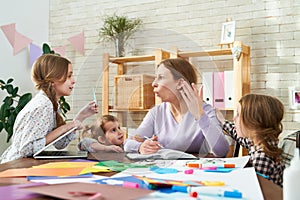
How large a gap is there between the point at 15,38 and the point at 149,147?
2610 mm

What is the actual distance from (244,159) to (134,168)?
14.0 inches

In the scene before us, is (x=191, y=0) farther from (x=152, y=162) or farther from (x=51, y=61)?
(x=152, y=162)

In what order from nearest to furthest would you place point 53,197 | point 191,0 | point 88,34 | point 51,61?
point 53,197
point 51,61
point 191,0
point 88,34

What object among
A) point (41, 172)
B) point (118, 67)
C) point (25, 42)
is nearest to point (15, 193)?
point (41, 172)

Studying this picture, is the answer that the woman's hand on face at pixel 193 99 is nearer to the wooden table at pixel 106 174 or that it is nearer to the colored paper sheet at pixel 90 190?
the wooden table at pixel 106 174

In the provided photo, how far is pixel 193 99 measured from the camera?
120 centimetres

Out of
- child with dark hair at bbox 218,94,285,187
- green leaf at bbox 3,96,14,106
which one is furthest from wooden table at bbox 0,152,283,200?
green leaf at bbox 3,96,14,106

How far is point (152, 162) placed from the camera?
1.09 meters

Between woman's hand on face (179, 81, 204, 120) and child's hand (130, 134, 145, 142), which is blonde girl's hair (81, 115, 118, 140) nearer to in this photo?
child's hand (130, 134, 145, 142)

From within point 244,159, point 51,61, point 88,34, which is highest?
point 88,34

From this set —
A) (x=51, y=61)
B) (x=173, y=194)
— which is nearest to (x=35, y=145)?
(x=51, y=61)

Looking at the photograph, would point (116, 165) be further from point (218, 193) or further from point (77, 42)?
point (77, 42)

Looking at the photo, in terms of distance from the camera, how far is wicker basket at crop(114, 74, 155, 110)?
1.23 m

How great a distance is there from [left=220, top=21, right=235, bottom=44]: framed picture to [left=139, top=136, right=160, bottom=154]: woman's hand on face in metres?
1.86
